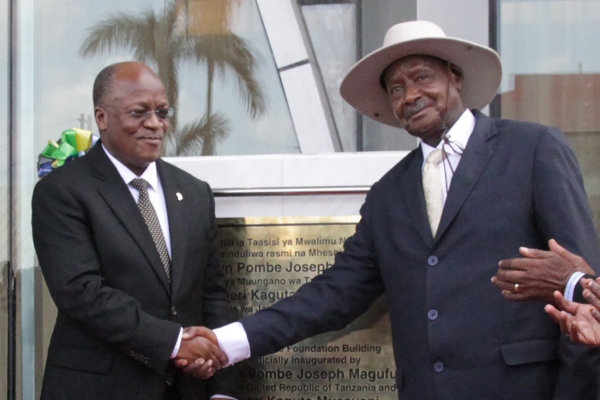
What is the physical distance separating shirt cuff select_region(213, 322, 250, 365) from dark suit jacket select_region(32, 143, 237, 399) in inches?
6.2

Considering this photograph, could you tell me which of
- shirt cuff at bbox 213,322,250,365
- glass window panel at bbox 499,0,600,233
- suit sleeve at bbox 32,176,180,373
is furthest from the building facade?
suit sleeve at bbox 32,176,180,373

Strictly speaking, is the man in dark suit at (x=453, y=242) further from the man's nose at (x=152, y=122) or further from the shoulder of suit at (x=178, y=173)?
the man's nose at (x=152, y=122)

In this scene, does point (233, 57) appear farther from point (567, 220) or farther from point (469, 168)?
point (567, 220)

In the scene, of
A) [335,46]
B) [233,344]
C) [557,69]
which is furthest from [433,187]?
[335,46]

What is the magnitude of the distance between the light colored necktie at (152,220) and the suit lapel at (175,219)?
35mm

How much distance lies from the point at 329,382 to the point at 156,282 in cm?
114

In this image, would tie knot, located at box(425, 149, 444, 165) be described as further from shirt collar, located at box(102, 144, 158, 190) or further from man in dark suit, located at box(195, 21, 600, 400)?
shirt collar, located at box(102, 144, 158, 190)

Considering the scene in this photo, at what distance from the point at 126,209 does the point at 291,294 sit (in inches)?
41.0

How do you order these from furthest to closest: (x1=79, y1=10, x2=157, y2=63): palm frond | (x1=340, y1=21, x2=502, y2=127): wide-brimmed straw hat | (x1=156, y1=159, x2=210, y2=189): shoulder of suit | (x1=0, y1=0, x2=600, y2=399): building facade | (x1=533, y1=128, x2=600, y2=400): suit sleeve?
(x1=79, y1=10, x2=157, y2=63): palm frond
(x1=0, y1=0, x2=600, y2=399): building facade
(x1=156, y1=159, x2=210, y2=189): shoulder of suit
(x1=340, y1=21, x2=502, y2=127): wide-brimmed straw hat
(x1=533, y1=128, x2=600, y2=400): suit sleeve

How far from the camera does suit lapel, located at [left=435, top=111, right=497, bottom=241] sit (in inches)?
129

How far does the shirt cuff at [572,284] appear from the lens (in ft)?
9.31

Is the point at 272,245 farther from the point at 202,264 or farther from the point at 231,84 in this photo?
the point at 231,84

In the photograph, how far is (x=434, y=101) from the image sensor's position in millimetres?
3523

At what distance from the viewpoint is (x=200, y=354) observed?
362 cm
